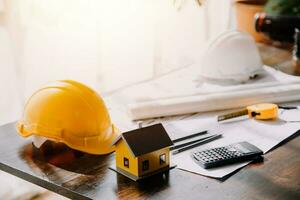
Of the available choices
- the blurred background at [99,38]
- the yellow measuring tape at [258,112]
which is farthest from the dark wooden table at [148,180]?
the blurred background at [99,38]

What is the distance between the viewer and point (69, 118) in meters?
0.90

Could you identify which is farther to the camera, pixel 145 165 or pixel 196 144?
pixel 196 144

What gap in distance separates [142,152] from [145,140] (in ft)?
0.09

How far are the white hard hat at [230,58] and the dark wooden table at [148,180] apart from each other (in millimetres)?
405

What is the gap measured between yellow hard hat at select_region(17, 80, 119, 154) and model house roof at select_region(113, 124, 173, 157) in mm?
100

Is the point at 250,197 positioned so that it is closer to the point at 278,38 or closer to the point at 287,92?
the point at 287,92

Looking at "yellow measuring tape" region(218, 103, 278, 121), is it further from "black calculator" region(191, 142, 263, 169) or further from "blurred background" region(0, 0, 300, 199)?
"blurred background" region(0, 0, 300, 199)

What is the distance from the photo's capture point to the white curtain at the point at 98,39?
1.22m

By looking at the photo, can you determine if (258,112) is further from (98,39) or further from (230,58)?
(98,39)

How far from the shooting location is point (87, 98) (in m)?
0.93

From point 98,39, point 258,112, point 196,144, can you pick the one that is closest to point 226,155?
point 196,144

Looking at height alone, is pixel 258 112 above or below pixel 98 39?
below

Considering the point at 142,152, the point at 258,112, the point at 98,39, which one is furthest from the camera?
the point at 98,39

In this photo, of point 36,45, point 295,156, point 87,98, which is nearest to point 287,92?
point 295,156
